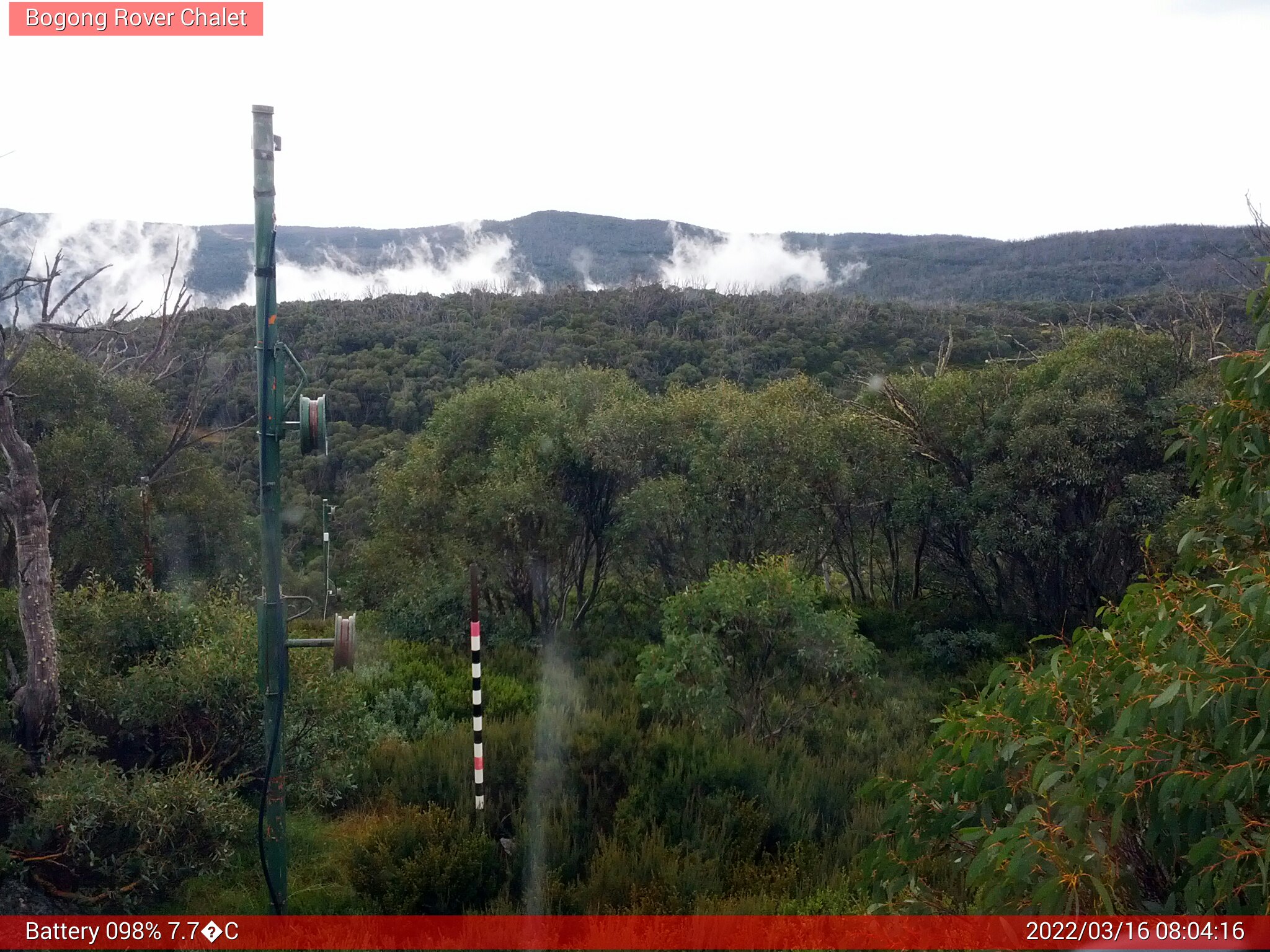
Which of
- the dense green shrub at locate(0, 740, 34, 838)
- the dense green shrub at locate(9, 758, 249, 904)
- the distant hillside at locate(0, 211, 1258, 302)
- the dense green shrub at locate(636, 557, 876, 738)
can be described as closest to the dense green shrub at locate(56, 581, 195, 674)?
the dense green shrub at locate(0, 740, 34, 838)

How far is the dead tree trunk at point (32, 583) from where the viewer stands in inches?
250

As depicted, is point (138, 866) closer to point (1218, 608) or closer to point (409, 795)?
point (409, 795)

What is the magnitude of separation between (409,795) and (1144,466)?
491 inches

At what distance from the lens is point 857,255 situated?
324 ft

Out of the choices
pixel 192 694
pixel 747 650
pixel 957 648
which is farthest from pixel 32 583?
pixel 957 648

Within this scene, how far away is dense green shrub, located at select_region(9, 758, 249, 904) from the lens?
5.70 meters

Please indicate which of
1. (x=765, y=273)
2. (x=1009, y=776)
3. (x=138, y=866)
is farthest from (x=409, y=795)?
(x=765, y=273)

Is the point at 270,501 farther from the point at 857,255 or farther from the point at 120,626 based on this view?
the point at 857,255

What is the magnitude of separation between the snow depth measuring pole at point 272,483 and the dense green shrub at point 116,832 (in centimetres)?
87

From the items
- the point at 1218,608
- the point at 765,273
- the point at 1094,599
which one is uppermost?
the point at 765,273

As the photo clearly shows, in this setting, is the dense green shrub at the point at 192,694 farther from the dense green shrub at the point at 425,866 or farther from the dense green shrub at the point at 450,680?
the dense green shrub at the point at 450,680

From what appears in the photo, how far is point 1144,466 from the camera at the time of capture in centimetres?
1490

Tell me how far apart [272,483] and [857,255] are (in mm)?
99373

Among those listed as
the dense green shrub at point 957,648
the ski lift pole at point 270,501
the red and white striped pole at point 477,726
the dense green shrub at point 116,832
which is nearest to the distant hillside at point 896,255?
the dense green shrub at point 957,648
